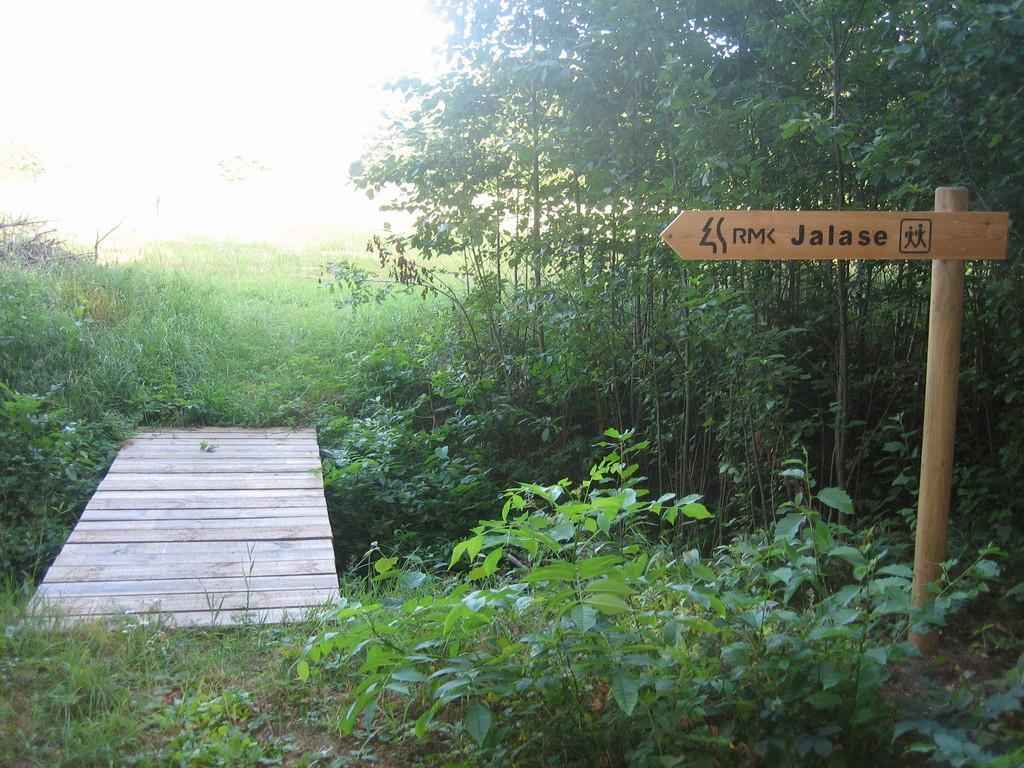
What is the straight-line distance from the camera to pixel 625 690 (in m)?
2.29

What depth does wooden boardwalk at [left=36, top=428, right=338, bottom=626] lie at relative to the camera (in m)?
4.02

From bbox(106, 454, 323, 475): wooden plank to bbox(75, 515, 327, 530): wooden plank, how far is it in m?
0.93

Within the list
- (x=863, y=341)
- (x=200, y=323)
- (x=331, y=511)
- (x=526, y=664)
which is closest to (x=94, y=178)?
(x=200, y=323)

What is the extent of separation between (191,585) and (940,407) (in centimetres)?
326

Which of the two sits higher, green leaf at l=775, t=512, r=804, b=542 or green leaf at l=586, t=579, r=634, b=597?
green leaf at l=775, t=512, r=804, b=542

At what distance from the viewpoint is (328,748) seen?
2791 millimetres

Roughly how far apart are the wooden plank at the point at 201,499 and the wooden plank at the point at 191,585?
108 centimetres

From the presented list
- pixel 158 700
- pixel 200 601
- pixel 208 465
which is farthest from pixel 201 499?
pixel 158 700

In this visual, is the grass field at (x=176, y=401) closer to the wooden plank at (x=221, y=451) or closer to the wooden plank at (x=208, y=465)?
the wooden plank at (x=221, y=451)

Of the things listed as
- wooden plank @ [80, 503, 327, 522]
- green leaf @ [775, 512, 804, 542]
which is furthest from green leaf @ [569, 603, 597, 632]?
wooden plank @ [80, 503, 327, 522]

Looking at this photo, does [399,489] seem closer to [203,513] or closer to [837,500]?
[203,513]

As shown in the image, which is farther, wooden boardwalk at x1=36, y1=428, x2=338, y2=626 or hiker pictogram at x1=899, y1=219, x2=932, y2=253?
wooden boardwalk at x1=36, y1=428, x2=338, y2=626

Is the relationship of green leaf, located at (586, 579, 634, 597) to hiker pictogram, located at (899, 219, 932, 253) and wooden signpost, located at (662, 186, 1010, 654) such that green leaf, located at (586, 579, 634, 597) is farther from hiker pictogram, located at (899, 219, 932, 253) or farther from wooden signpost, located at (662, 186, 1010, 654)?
hiker pictogram, located at (899, 219, 932, 253)

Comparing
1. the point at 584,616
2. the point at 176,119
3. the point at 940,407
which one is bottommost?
the point at 584,616
